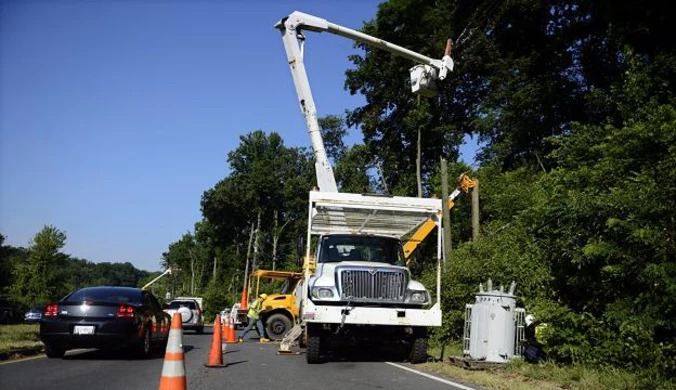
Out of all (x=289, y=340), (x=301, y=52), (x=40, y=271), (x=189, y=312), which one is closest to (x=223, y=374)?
(x=289, y=340)

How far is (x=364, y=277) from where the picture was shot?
11.4 meters

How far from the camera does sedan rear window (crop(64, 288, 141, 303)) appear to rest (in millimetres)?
11602

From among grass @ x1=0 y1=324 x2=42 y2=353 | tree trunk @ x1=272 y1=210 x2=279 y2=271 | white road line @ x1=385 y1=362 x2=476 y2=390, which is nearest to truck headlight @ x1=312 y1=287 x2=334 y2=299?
white road line @ x1=385 y1=362 x2=476 y2=390

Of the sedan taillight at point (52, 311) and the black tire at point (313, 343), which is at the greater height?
the sedan taillight at point (52, 311)

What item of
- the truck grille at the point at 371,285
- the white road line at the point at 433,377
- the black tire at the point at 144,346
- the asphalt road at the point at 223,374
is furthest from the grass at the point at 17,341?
the white road line at the point at 433,377

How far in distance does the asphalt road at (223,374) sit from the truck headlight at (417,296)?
120 cm

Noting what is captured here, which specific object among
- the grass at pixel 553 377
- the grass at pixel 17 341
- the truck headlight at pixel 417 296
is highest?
the truck headlight at pixel 417 296

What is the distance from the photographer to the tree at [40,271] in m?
36.4

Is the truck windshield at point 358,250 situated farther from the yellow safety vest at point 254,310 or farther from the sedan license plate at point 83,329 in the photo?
the yellow safety vest at point 254,310

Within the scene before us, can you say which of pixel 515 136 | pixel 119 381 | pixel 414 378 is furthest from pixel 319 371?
pixel 515 136

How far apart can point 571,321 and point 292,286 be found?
12787mm

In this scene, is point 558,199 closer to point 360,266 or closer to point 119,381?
point 360,266

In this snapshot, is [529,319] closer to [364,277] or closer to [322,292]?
[364,277]

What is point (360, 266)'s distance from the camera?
11.5 meters
